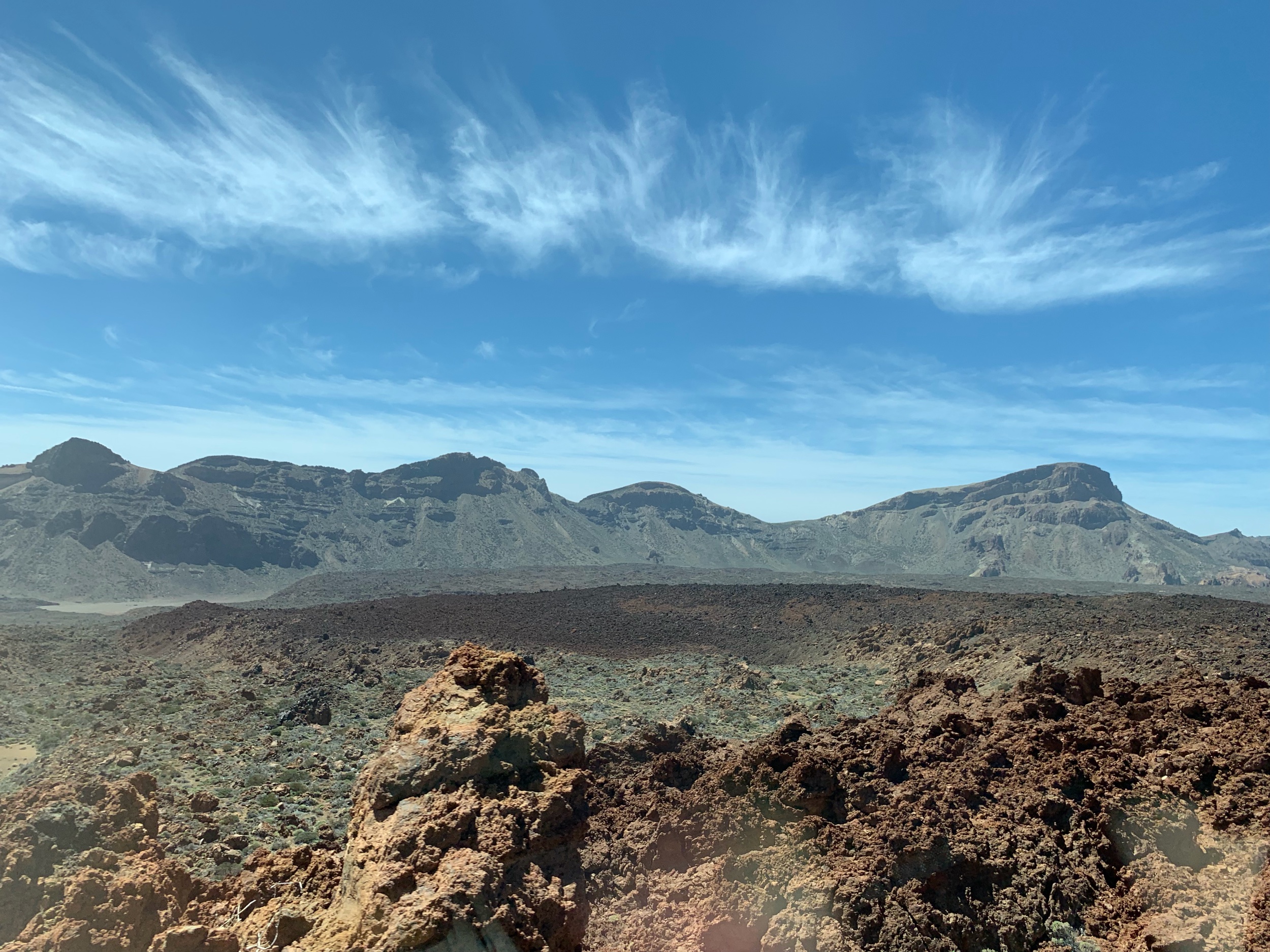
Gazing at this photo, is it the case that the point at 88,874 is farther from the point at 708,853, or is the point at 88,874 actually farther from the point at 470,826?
the point at 708,853

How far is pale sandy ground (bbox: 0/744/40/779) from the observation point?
14.9 m

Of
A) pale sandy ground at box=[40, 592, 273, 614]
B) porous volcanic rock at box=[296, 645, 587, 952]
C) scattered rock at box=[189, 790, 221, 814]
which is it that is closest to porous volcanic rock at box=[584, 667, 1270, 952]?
porous volcanic rock at box=[296, 645, 587, 952]

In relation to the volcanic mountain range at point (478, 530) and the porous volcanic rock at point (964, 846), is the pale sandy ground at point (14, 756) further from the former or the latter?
the volcanic mountain range at point (478, 530)

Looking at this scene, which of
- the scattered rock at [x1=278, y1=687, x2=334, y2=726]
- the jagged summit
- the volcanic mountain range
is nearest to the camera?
the scattered rock at [x1=278, y1=687, x2=334, y2=726]

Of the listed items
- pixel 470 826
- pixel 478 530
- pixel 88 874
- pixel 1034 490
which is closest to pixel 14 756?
pixel 88 874

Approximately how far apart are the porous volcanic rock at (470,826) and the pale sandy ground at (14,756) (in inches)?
546

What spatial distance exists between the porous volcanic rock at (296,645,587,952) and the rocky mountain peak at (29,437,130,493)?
386 ft

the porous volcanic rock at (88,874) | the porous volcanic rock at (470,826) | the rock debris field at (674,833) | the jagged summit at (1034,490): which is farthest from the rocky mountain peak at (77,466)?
the jagged summit at (1034,490)

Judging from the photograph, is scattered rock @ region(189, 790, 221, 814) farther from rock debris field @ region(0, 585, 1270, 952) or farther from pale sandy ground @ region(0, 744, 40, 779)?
pale sandy ground @ region(0, 744, 40, 779)

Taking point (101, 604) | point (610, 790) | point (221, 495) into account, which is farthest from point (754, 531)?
point (610, 790)

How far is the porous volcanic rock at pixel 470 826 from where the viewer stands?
456 centimetres

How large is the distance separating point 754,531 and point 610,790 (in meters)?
154

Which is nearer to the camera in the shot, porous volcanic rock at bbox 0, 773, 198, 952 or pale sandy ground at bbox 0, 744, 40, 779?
porous volcanic rock at bbox 0, 773, 198, 952

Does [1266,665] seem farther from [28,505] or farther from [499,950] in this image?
[28,505]
